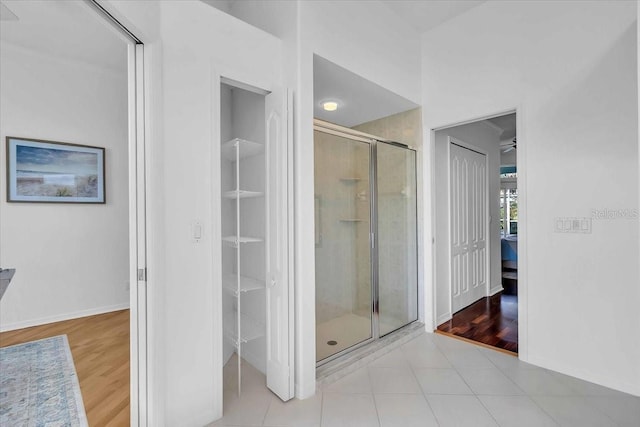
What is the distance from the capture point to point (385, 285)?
3.12 m

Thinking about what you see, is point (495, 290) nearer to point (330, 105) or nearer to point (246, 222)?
point (330, 105)

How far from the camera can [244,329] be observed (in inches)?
97.7

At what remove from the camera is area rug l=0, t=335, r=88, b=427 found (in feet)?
6.00

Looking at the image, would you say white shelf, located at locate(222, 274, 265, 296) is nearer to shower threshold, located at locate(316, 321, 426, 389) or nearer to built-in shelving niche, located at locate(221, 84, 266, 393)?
built-in shelving niche, located at locate(221, 84, 266, 393)

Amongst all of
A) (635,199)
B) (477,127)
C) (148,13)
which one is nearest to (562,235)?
(635,199)

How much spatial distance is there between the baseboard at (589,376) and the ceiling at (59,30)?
3.61 metres

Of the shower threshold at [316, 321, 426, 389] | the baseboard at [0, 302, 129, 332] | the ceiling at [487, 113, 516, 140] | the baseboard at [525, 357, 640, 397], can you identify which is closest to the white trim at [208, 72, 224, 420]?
the shower threshold at [316, 321, 426, 389]

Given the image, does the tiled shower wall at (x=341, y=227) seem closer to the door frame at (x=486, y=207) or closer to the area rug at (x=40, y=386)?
the door frame at (x=486, y=207)

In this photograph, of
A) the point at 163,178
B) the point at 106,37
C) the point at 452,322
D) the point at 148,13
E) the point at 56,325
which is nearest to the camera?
the point at 148,13

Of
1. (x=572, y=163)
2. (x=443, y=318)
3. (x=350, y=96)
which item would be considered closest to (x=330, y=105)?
(x=350, y=96)

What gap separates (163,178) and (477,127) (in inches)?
161

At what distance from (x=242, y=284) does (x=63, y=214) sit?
5.33 ft

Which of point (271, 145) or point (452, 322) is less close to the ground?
point (271, 145)

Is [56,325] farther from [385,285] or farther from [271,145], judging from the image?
[385,285]
